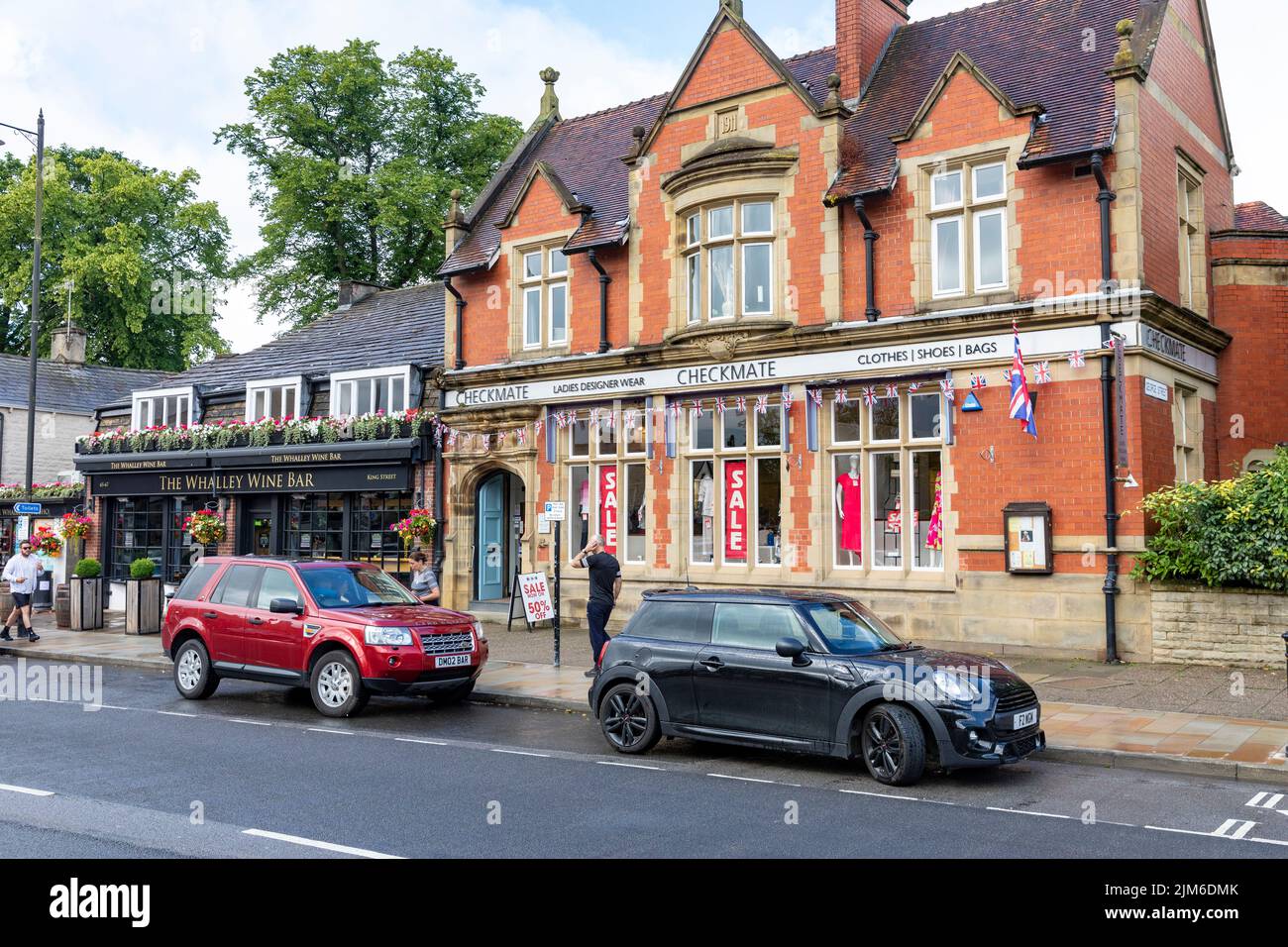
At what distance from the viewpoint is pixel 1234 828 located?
7625 millimetres

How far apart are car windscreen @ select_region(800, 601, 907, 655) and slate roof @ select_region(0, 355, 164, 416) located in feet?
99.0

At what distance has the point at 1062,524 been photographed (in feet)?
51.9

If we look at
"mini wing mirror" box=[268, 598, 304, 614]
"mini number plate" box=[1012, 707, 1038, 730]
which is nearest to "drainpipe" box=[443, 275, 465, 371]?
"mini wing mirror" box=[268, 598, 304, 614]

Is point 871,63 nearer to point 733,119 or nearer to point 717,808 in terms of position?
point 733,119

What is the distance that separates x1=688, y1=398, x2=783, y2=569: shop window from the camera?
1897 cm

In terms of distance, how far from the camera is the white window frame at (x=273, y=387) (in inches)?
1008

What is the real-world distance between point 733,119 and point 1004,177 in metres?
5.21

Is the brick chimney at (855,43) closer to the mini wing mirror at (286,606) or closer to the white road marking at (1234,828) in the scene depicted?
the mini wing mirror at (286,606)

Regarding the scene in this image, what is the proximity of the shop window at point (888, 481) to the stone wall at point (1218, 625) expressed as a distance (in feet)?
11.0

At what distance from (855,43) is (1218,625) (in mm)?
11830

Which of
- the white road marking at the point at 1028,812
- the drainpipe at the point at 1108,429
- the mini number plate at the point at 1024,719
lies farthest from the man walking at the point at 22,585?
the drainpipe at the point at 1108,429

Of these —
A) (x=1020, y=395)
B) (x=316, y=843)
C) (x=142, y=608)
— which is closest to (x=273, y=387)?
(x=142, y=608)

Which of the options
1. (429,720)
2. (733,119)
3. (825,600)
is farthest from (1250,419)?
(429,720)

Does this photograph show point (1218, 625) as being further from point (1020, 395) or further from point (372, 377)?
point (372, 377)
